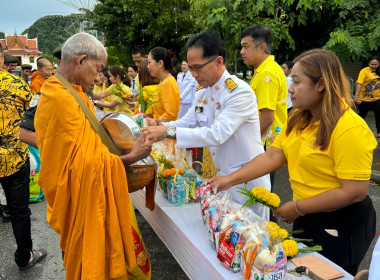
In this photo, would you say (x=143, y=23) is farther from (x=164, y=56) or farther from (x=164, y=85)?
(x=164, y=85)

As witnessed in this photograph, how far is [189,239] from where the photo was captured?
1913 millimetres

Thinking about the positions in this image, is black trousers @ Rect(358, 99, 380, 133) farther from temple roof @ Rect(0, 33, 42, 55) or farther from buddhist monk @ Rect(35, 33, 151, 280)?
temple roof @ Rect(0, 33, 42, 55)

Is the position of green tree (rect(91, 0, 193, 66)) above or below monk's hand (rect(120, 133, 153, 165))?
above

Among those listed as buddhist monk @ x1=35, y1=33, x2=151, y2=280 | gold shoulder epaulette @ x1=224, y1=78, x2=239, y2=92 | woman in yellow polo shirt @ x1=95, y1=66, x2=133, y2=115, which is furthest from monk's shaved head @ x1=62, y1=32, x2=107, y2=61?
woman in yellow polo shirt @ x1=95, y1=66, x2=133, y2=115

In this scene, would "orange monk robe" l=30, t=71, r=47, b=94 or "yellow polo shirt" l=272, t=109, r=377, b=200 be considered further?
"orange monk robe" l=30, t=71, r=47, b=94

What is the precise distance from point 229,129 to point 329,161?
75 cm

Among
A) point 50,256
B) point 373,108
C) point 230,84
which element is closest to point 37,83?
point 50,256

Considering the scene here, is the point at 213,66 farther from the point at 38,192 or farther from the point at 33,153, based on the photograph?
the point at 38,192

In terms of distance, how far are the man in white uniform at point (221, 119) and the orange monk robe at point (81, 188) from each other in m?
0.42

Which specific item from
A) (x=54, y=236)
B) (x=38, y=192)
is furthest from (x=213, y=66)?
(x=38, y=192)

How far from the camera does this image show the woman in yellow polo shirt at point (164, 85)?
4.10 m

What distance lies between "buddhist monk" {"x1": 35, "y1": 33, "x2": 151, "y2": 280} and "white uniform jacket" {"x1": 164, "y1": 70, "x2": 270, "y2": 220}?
608 mm

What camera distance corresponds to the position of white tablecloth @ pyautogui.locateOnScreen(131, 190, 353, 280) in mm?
1640

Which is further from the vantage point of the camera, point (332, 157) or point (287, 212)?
point (287, 212)
